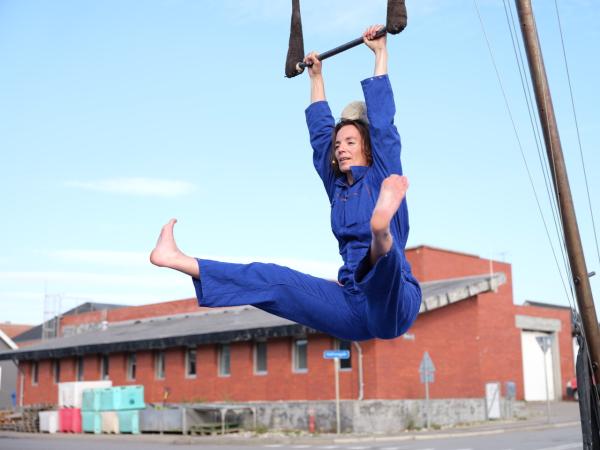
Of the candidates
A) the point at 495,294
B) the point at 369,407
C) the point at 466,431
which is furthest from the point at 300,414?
the point at 495,294

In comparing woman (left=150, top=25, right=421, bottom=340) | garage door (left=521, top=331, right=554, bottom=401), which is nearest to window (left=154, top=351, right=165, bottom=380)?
garage door (left=521, top=331, right=554, bottom=401)

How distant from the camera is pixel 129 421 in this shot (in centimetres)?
2761

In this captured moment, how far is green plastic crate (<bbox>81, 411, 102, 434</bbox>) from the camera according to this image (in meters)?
28.4

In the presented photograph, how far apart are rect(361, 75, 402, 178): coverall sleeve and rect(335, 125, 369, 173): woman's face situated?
10cm

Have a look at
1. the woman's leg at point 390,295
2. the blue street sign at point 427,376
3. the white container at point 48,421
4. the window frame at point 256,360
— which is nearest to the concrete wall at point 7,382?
the white container at point 48,421

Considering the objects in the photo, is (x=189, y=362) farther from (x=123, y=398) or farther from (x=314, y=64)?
(x=314, y=64)

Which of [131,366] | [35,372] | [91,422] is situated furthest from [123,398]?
[35,372]

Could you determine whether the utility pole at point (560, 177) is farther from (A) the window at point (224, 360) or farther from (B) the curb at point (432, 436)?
(A) the window at point (224, 360)

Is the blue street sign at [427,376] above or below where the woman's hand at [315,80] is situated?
below

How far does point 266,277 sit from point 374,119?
109 cm

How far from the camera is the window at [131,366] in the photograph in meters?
35.3

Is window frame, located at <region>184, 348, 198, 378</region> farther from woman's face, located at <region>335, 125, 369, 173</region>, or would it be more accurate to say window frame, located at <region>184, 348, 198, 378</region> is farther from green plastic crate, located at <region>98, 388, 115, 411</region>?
woman's face, located at <region>335, 125, 369, 173</region>

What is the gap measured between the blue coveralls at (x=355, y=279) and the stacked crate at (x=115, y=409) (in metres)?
24.7

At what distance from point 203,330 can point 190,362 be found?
1.88 m
